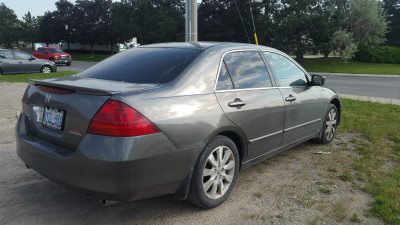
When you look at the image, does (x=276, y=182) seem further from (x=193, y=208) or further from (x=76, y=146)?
(x=76, y=146)

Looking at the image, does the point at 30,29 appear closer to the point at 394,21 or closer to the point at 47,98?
the point at 394,21

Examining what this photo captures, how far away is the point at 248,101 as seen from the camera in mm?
3480

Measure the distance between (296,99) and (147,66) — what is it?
2012 mm

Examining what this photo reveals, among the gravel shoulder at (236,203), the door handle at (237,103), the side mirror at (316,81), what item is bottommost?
the gravel shoulder at (236,203)

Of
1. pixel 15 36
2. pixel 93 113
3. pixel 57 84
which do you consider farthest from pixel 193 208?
pixel 15 36

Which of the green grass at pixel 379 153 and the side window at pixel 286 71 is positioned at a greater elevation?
the side window at pixel 286 71

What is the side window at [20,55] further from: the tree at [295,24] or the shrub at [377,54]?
the shrub at [377,54]

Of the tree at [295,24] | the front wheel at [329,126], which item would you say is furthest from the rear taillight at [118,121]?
the tree at [295,24]

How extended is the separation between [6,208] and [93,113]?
4.77ft

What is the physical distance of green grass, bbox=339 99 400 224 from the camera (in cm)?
332

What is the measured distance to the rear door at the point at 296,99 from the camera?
13.6 feet

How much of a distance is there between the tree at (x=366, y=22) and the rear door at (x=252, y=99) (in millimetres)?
36865

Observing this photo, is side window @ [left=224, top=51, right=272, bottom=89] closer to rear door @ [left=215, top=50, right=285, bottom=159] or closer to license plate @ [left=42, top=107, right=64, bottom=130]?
rear door @ [left=215, top=50, right=285, bottom=159]

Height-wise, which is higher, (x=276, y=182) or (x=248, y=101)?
(x=248, y=101)
